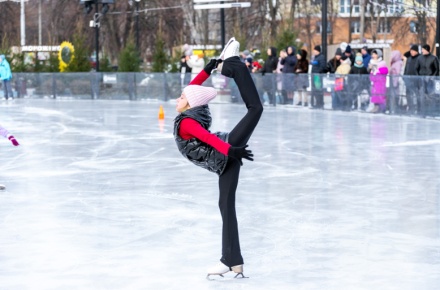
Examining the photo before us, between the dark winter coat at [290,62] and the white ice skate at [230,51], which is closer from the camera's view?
the white ice skate at [230,51]

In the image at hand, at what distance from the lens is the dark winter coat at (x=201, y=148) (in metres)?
6.84

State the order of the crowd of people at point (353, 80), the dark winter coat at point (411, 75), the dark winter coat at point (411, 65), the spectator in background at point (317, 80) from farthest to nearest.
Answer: the spectator in background at point (317, 80) < the dark winter coat at point (411, 65) < the crowd of people at point (353, 80) < the dark winter coat at point (411, 75)

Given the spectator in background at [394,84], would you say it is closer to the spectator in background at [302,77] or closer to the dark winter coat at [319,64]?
the dark winter coat at [319,64]

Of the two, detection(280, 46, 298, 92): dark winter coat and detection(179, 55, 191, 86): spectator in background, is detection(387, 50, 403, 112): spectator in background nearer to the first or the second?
detection(280, 46, 298, 92): dark winter coat

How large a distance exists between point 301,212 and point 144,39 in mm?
50424

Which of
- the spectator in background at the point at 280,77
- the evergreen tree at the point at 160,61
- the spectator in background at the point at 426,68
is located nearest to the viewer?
the spectator in background at the point at 426,68

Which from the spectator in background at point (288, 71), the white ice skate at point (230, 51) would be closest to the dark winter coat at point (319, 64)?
the spectator in background at point (288, 71)

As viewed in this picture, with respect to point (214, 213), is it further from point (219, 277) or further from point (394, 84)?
point (394, 84)

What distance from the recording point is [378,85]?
23656 mm

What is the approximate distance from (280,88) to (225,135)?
2098 centimetres

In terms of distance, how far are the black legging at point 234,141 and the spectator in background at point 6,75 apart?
2686 cm

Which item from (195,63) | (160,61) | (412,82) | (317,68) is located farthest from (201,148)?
(160,61)

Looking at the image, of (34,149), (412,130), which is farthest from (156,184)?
(412,130)

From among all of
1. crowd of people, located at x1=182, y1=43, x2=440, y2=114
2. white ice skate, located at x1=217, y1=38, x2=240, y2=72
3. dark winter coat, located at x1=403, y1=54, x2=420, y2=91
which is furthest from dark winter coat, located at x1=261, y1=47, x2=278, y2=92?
white ice skate, located at x1=217, y1=38, x2=240, y2=72
